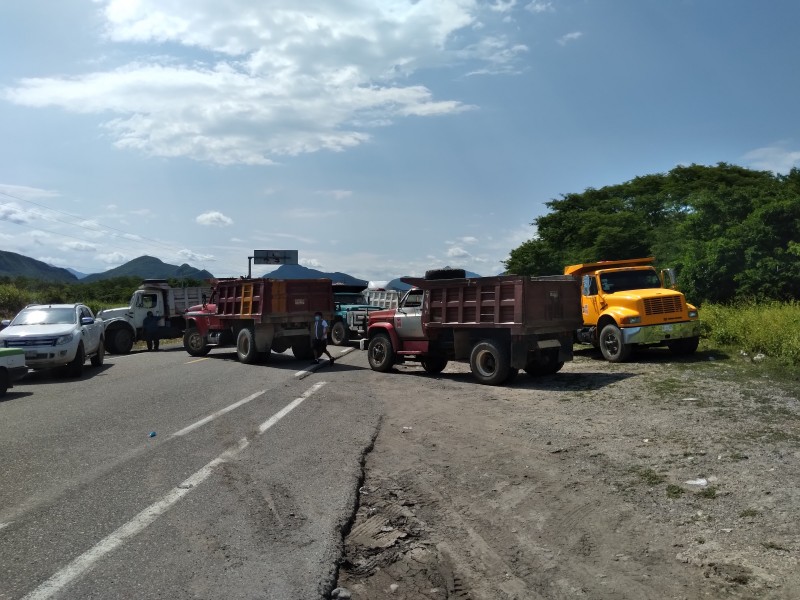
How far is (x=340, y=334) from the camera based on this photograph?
26594mm

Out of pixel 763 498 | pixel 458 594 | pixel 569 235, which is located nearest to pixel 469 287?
pixel 763 498

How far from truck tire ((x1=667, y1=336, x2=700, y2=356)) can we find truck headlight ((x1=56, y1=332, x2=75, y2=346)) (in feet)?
46.9

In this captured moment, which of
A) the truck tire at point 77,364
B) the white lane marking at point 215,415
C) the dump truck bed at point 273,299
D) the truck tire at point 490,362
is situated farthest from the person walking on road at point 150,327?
the truck tire at point 490,362

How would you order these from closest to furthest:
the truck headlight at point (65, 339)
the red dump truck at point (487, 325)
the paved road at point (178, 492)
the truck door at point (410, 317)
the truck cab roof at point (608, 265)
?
the paved road at point (178, 492) < the red dump truck at point (487, 325) < the truck door at point (410, 317) < the truck headlight at point (65, 339) < the truck cab roof at point (608, 265)

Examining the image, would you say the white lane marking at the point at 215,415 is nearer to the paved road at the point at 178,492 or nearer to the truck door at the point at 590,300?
the paved road at the point at 178,492

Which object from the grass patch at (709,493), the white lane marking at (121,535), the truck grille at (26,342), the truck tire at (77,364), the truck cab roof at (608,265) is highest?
the truck cab roof at (608,265)

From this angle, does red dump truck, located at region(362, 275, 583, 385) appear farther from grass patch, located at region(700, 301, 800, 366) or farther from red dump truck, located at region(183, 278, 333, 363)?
grass patch, located at region(700, 301, 800, 366)

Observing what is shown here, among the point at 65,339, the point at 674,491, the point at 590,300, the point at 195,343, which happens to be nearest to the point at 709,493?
the point at 674,491

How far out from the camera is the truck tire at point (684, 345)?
17.0 metres

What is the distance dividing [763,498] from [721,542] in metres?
1.15

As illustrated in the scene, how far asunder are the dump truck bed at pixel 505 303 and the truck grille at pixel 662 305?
2153 mm

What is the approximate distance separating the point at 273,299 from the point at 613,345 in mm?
8841

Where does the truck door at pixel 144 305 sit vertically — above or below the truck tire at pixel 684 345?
above

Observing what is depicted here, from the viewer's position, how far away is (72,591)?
4.12 m
